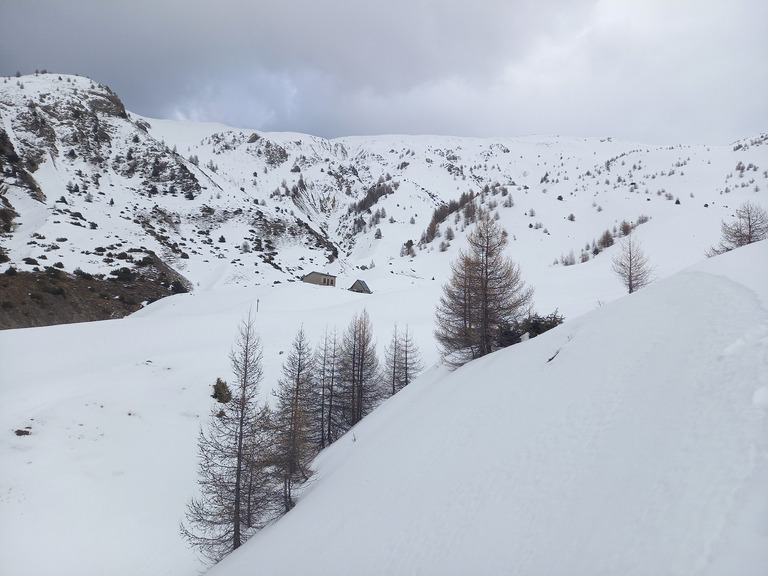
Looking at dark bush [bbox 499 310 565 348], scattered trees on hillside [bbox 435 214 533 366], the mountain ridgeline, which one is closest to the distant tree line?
scattered trees on hillside [bbox 435 214 533 366]

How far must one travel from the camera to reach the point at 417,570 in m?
5.63

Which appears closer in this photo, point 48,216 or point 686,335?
point 686,335

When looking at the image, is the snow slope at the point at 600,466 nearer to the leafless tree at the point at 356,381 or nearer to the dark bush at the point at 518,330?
the dark bush at the point at 518,330

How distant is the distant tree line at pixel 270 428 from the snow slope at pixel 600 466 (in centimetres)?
549

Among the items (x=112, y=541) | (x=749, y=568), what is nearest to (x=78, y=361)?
(x=112, y=541)

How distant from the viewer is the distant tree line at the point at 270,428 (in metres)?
16.3

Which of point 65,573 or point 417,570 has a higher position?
point 417,570

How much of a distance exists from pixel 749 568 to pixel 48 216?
8223cm

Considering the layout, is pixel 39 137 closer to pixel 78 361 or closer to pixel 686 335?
pixel 78 361

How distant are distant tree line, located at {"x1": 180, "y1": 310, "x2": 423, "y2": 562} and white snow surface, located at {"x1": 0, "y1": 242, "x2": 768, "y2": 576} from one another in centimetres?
178

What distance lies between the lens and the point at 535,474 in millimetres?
5926

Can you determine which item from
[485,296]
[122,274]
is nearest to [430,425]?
[485,296]

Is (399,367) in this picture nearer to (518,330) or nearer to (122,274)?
(518,330)

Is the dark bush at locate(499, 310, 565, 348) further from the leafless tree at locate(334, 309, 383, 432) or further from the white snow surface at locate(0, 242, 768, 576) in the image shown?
the leafless tree at locate(334, 309, 383, 432)
